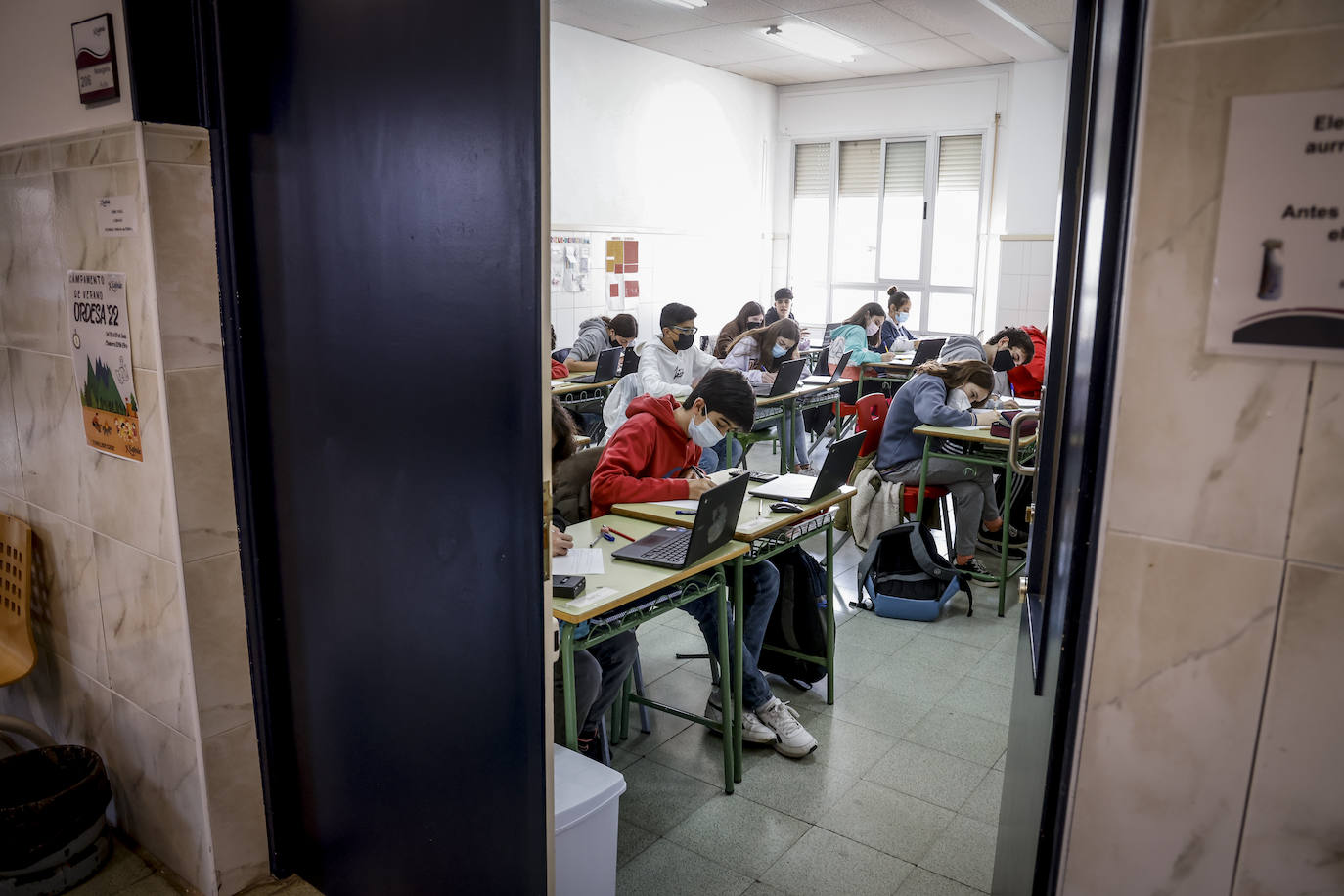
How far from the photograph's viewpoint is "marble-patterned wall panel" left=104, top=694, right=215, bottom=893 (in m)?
1.95

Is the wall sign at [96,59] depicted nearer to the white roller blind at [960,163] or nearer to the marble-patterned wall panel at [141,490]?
the marble-patterned wall panel at [141,490]

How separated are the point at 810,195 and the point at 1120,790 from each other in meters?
9.69

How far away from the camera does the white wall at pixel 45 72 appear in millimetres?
1689

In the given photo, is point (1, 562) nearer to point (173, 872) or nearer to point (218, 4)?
point (173, 872)

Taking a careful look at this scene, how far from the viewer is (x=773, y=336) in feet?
22.1

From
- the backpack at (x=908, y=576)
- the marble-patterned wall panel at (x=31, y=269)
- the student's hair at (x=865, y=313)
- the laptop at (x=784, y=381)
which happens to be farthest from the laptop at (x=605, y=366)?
the marble-patterned wall panel at (x=31, y=269)

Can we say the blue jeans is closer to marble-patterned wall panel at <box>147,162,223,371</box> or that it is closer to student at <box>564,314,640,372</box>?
marble-patterned wall panel at <box>147,162,223,371</box>

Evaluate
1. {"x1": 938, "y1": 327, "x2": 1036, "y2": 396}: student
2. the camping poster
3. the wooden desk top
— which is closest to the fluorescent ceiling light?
{"x1": 938, "y1": 327, "x2": 1036, "y2": 396}: student

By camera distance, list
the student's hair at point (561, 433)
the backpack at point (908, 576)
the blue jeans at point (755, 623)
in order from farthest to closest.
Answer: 1. the backpack at point (908, 576)
2. the blue jeans at point (755, 623)
3. the student's hair at point (561, 433)

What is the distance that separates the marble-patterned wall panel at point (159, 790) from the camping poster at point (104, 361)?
0.63m

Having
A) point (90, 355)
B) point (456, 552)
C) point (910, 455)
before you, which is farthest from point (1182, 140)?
point (910, 455)

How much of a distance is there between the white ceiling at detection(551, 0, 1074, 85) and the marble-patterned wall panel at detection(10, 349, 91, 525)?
560 centimetres

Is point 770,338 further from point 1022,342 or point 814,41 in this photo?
point 814,41

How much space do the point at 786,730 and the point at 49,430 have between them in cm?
225
